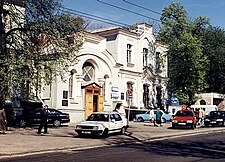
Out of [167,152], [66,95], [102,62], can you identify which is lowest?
[167,152]

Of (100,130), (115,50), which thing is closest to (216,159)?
(100,130)

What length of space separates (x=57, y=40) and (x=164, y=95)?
2446 cm

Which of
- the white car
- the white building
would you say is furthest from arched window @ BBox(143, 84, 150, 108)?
the white car

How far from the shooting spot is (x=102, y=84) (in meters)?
38.1

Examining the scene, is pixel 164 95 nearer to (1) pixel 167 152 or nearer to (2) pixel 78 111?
(2) pixel 78 111

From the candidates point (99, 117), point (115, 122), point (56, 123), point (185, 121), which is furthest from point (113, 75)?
point (99, 117)

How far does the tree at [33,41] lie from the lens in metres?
23.7

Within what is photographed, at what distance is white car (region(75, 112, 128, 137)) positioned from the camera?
893 inches

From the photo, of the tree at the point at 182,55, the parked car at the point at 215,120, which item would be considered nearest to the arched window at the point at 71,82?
the parked car at the point at 215,120

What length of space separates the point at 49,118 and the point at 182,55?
2289 centimetres

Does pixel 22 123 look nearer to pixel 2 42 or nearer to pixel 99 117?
pixel 2 42

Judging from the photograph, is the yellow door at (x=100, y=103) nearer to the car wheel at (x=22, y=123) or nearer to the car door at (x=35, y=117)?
the car door at (x=35, y=117)

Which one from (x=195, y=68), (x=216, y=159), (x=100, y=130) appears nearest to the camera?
(x=216, y=159)

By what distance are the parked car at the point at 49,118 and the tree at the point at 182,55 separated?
2101 cm
